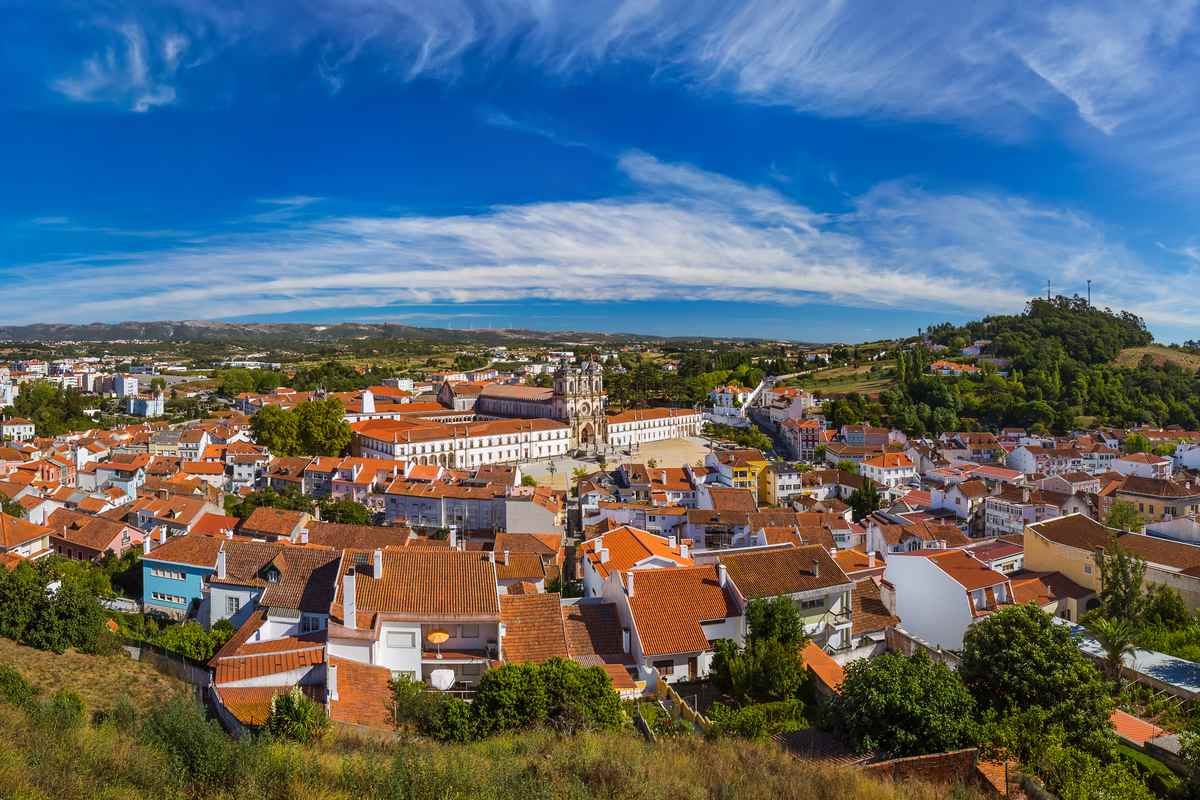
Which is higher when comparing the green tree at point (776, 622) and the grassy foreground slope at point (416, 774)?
the grassy foreground slope at point (416, 774)

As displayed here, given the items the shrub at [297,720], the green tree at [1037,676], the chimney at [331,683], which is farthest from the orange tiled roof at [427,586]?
the green tree at [1037,676]

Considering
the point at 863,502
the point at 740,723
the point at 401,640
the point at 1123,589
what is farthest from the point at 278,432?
the point at 1123,589

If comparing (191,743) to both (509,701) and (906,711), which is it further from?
(906,711)

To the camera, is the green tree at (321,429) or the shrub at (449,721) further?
the green tree at (321,429)

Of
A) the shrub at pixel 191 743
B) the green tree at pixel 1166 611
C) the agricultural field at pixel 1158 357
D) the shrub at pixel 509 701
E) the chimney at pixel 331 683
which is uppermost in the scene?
the agricultural field at pixel 1158 357

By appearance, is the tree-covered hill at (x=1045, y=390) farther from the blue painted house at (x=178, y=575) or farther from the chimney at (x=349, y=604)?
the chimney at (x=349, y=604)

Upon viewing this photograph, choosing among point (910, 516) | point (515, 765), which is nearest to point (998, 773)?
point (515, 765)
